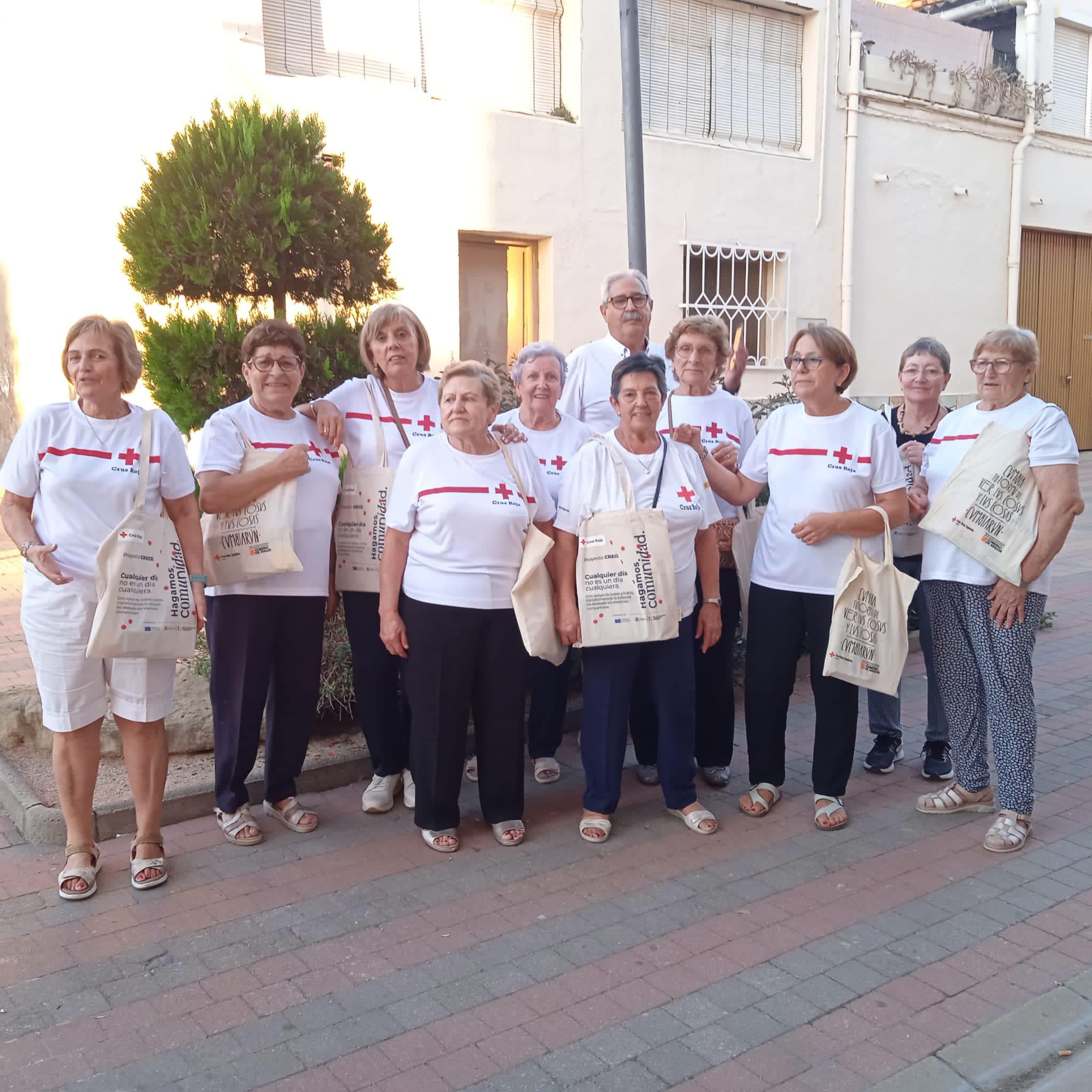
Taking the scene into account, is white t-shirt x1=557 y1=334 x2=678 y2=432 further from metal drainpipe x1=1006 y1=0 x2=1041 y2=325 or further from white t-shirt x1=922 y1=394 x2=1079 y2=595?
metal drainpipe x1=1006 y1=0 x2=1041 y2=325

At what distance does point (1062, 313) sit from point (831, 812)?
14.5m

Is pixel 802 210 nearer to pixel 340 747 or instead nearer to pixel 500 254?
pixel 500 254

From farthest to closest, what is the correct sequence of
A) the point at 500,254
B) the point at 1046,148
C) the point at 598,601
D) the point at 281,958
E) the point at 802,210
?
1. the point at 1046,148
2. the point at 802,210
3. the point at 500,254
4. the point at 598,601
5. the point at 281,958

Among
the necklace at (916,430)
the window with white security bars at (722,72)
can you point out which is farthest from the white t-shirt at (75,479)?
the window with white security bars at (722,72)

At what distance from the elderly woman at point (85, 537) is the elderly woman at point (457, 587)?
2.52 ft

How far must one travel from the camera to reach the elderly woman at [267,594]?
4000mm

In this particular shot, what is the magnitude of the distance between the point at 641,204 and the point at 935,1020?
5.11 metres

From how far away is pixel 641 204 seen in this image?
267 inches

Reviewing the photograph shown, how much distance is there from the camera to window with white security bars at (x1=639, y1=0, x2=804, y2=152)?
38.7 ft

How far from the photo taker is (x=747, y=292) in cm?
1280

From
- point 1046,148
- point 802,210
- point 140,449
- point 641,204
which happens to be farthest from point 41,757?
point 1046,148

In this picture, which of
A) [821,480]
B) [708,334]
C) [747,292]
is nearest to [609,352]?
[708,334]

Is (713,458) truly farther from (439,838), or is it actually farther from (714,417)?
(439,838)

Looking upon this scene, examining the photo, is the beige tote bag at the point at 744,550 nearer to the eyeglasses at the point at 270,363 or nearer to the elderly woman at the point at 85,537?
the eyeglasses at the point at 270,363
